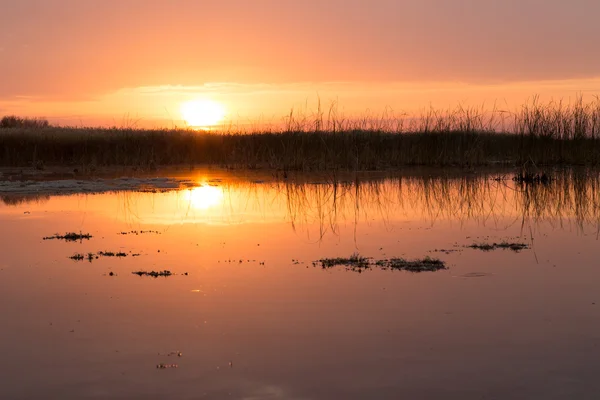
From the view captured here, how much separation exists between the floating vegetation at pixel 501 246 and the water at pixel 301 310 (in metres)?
0.22

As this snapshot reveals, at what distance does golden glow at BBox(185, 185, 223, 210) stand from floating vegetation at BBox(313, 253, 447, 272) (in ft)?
24.3

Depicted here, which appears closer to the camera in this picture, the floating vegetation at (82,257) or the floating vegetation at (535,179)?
the floating vegetation at (82,257)

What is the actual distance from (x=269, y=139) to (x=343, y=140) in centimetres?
580

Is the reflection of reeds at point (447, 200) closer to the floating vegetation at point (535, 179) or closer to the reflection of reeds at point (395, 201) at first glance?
the reflection of reeds at point (395, 201)

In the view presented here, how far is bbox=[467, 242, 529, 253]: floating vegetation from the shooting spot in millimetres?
10383

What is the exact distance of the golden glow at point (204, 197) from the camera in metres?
17.2

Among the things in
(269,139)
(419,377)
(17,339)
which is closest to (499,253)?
(419,377)

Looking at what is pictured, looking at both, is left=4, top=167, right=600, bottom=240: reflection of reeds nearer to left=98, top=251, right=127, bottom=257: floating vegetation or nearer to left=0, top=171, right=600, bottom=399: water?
left=0, top=171, right=600, bottom=399: water

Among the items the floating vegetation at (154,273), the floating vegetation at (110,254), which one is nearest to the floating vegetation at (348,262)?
the floating vegetation at (154,273)

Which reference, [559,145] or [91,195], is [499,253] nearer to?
[91,195]

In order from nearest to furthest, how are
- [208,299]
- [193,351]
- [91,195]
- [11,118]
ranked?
[193,351]
[208,299]
[91,195]
[11,118]

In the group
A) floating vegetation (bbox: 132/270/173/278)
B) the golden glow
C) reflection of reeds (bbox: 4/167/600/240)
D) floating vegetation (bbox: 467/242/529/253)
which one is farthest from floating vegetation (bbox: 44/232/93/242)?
floating vegetation (bbox: 467/242/529/253)

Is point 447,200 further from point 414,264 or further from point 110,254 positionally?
point 110,254

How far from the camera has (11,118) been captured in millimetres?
58531
